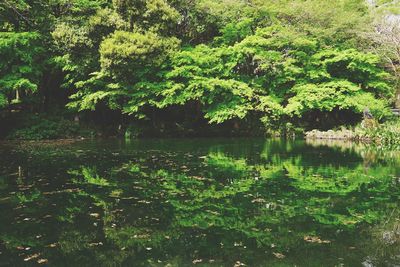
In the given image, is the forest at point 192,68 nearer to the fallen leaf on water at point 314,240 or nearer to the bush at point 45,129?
the bush at point 45,129

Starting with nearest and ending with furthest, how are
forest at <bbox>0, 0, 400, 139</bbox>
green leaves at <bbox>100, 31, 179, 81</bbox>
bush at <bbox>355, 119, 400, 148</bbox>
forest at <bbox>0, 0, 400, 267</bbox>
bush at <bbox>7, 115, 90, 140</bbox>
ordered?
1. forest at <bbox>0, 0, 400, 267</bbox>
2. bush at <bbox>355, 119, 400, 148</bbox>
3. green leaves at <bbox>100, 31, 179, 81</bbox>
4. bush at <bbox>7, 115, 90, 140</bbox>
5. forest at <bbox>0, 0, 400, 139</bbox>

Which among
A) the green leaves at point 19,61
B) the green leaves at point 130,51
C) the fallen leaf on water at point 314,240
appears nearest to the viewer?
the fallen leaf on water at point 314,240

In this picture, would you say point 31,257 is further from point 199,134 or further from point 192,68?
point 199,134

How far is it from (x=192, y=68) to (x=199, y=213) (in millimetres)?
16658

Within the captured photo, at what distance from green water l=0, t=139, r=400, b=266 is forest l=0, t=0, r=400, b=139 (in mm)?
10409

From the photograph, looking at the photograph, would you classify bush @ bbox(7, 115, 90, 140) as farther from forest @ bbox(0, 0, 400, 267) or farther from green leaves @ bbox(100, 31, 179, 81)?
green leaves @ bbox(100, 31, 179, 81)

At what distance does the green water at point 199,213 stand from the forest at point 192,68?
10.4 metres

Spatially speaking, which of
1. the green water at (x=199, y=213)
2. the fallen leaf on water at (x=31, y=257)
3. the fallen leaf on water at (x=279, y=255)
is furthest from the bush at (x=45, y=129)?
the fallen leaf on water at (x=279, y=255)

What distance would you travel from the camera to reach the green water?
5023 millimetres

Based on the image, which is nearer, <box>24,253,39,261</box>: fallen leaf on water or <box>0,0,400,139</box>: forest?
<box>24,253,39,261</box>: fallen leaf on water

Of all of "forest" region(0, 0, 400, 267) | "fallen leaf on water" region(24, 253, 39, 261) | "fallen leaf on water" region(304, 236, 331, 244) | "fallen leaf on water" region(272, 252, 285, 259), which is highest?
"forest" region(0, 0, 400, 267)

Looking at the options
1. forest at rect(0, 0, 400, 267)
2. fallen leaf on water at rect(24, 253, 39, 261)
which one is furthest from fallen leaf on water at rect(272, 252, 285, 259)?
fallen leaf on water at rect(24, 253, 39, 261)

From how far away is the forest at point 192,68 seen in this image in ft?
71.3

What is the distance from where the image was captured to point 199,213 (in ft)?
22.6
